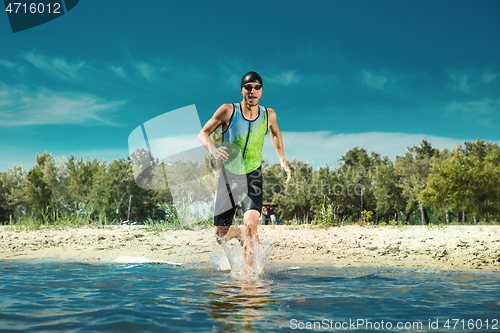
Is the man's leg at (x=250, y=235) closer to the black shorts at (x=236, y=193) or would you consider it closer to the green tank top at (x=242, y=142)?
the black shorts at (x=236, y=193)

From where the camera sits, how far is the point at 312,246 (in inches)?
335

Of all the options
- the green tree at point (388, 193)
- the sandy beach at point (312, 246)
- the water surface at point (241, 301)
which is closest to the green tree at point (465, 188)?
the green tree at point (388, 193)

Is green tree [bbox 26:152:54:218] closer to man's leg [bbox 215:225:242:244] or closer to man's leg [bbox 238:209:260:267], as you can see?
man's leg [bbox 215:225:242:244]

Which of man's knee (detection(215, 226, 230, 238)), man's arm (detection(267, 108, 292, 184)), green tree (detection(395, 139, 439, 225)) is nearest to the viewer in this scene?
man's knee (detection(215, 226, 230, 238))

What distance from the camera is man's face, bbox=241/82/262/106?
5.23 meters

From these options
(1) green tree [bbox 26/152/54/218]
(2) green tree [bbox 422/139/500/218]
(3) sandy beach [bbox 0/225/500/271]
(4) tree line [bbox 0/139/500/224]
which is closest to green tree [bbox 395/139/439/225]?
(4) tree line [bbox 0/139/500/224]

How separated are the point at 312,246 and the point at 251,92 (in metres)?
4.60

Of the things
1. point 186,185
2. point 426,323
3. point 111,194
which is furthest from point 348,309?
point 111,194

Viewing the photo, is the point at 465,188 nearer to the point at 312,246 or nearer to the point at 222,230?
the point at 312,246

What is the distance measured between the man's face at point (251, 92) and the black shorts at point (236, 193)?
3.23 ft

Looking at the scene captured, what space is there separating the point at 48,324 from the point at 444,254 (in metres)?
7.00

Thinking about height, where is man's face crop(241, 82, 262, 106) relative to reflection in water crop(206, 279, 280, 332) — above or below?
above

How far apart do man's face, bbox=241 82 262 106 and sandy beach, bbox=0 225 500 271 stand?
3382mm

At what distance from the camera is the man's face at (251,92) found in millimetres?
5230
